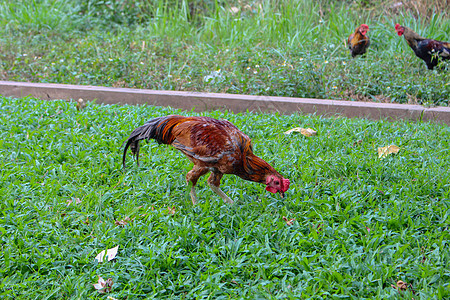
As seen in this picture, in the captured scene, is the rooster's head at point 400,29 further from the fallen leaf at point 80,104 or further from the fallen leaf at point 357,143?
the fallen leaf at point 80,104

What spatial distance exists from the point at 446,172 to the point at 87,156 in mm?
3375

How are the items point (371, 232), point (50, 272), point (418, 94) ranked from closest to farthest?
1. point (50, 272)
2. point (371, 232)
3. point (418, 94)

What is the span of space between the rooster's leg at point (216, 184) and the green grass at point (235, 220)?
0.09m

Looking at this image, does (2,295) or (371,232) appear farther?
(371,232)

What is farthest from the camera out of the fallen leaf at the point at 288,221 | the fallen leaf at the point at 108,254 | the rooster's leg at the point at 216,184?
the rooster's leg at the point at 216,184

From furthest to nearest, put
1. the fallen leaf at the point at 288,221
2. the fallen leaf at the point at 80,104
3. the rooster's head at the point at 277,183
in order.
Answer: the fallen leaf at the point at 80,104 → the fallen leaf at the point at 288,221 → the rooster's head at the point at 277,183

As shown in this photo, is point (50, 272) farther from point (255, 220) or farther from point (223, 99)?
point (223, 99)

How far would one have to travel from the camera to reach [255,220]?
3.07 meters

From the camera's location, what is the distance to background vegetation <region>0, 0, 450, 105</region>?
5.71 metres

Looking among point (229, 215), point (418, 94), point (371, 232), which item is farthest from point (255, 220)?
point (418, 94)

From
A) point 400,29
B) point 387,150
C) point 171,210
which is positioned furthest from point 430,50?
point 171,210

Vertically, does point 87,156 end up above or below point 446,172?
below

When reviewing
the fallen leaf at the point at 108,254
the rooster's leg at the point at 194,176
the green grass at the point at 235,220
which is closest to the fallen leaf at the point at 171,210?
the green grass at the point at 235,220

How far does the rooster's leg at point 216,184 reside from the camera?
3.15 metres
